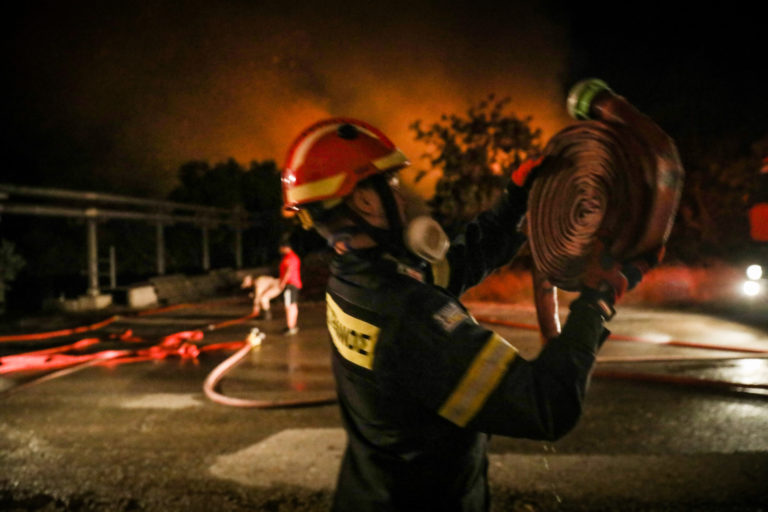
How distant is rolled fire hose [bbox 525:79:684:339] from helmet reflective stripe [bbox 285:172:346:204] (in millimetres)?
690

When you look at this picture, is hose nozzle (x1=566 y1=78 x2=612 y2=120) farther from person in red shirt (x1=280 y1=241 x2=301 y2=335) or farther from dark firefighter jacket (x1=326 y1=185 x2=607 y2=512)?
person in red shirt (x1=280 y1=241 x2=301 y2=335)

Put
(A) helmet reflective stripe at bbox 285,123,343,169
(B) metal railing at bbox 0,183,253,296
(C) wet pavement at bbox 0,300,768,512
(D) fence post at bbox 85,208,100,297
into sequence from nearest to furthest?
1. (A) helmet reflective stripe at bbox 285,123,343,169
2. (C) wet pavement at bbox 0,300,768,512
3. (B) metal railing at bbox 0,183,253,296
4. (D) fence post at bbox 85,208,100,297

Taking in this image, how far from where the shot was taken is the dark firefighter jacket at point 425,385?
1.33m

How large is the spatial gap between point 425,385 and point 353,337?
289 mm

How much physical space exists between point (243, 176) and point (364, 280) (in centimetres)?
3374

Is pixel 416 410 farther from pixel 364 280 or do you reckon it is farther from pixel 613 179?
pixel 613 179

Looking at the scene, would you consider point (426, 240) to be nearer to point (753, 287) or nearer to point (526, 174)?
point (526, 174)

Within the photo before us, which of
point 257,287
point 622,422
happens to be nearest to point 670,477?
point 622,422

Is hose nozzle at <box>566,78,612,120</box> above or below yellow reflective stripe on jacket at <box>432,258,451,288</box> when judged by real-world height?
Answer: above

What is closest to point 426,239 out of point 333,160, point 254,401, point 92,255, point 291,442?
point 333,160

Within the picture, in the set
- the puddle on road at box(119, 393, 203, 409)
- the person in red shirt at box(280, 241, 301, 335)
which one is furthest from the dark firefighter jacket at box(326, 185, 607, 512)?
the person in red shirt at box(280, 241, 301, 335)

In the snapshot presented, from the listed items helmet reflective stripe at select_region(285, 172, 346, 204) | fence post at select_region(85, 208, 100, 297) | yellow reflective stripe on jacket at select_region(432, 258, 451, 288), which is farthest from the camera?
fence post at select_region(85, 208, 100, 297)

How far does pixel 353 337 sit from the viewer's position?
1.60 m

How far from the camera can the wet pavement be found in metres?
3.96
